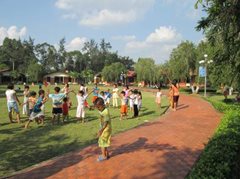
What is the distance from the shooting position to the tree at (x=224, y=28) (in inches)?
436

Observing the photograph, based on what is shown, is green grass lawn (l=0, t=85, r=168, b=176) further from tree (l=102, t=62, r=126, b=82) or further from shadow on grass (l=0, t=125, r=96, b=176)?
tree (l=102, t=62, r=126, b=82)

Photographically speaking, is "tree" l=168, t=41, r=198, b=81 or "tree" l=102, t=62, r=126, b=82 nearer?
"tree" l=168, t=41, r=198, b=81

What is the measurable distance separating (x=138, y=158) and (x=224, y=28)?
650cm

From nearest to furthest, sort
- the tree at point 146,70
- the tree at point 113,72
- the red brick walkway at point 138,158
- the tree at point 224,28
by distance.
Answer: the red brick walkway at point 138,158, the tree at point 224,28, the tree at point 146,70, the tree at point 113,72

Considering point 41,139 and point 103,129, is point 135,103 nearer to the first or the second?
point 41,139

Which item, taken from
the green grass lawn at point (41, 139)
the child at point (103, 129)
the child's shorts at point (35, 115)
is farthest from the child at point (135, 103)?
the child at point (103, 129)

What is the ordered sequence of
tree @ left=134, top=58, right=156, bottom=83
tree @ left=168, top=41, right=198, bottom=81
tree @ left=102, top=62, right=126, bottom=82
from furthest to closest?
tree @ left=102, top=62, right=126, bottom=82, tree @ left=134, top=58, right=156, bottom=83, tree @ left=168, top=41, right=198, bottom=81

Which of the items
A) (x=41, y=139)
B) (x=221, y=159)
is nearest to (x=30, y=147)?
(x=41, y=139)

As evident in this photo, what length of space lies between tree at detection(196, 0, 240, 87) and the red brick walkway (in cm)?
375

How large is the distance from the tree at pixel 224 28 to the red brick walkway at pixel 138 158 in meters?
3.75

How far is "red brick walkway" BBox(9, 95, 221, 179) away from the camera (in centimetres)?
657

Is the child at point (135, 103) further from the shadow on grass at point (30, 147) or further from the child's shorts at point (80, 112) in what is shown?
the shadow on grass at point (30, 147)

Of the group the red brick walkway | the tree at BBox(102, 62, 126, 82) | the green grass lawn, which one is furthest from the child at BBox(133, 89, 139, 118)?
the tree at BBox(102, 62, 126, 82)

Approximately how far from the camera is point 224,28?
38.4 feet
